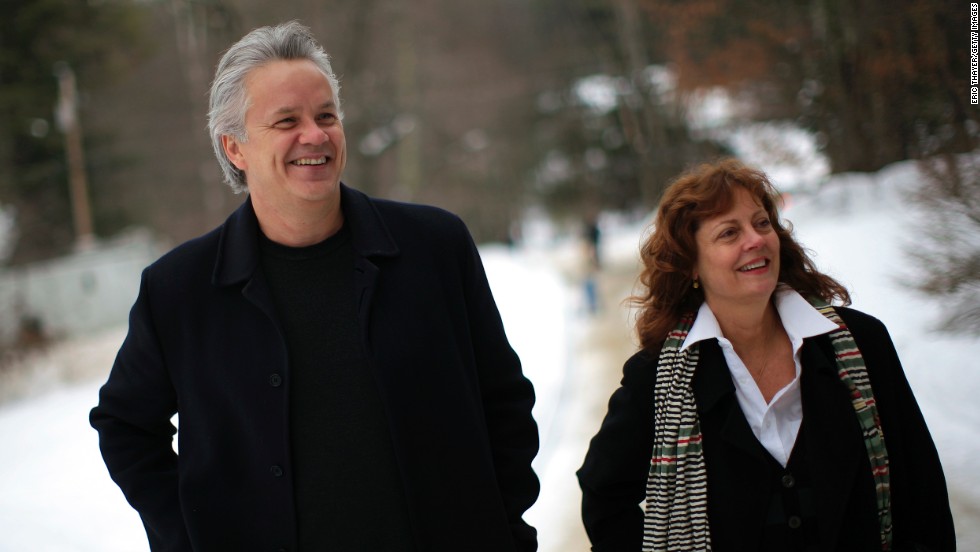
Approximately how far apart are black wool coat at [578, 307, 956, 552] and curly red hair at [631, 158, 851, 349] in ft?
0.54

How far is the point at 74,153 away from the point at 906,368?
19.5 m

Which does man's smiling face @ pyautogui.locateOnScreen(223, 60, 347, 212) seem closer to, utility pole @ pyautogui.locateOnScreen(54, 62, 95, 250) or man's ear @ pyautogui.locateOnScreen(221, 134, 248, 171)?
man's ear @ pyautogui.locateOnScreen(221, 134, 248, 171)

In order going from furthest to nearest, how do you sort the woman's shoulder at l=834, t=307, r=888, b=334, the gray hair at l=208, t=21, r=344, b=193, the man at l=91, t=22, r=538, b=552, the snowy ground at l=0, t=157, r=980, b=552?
the snowy ground at l=0, t=157, r=980, b=552, the woman's shoulder at l=834, t=307, r=888, b=334, the gray hair at l=208, t=21, r=344, b=193, the man at l=91, t=22, r=538, b=552

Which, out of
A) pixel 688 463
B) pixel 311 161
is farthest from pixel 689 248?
pixel 311 161

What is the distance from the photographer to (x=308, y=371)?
239 centimetres

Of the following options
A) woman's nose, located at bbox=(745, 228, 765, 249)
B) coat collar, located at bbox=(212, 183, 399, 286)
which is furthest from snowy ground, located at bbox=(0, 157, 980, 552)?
coat collar, located at bbox=(212, 183, 399, 286)

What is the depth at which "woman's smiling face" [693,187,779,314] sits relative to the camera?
2.54 metres

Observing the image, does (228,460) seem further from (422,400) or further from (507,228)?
(507,228)

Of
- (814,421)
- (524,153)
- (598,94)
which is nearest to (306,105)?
(814,421)

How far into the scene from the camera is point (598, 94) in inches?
1179

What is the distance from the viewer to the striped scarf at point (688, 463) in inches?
96.7

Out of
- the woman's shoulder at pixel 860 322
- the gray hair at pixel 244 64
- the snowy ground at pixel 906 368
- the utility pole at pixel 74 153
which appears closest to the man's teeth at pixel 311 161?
the gray hair at pixel 244 64

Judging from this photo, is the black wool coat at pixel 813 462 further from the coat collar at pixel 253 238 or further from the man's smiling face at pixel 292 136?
the man's smiling face at pixel 292 136

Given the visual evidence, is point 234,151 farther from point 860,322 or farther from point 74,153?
point 74,153
